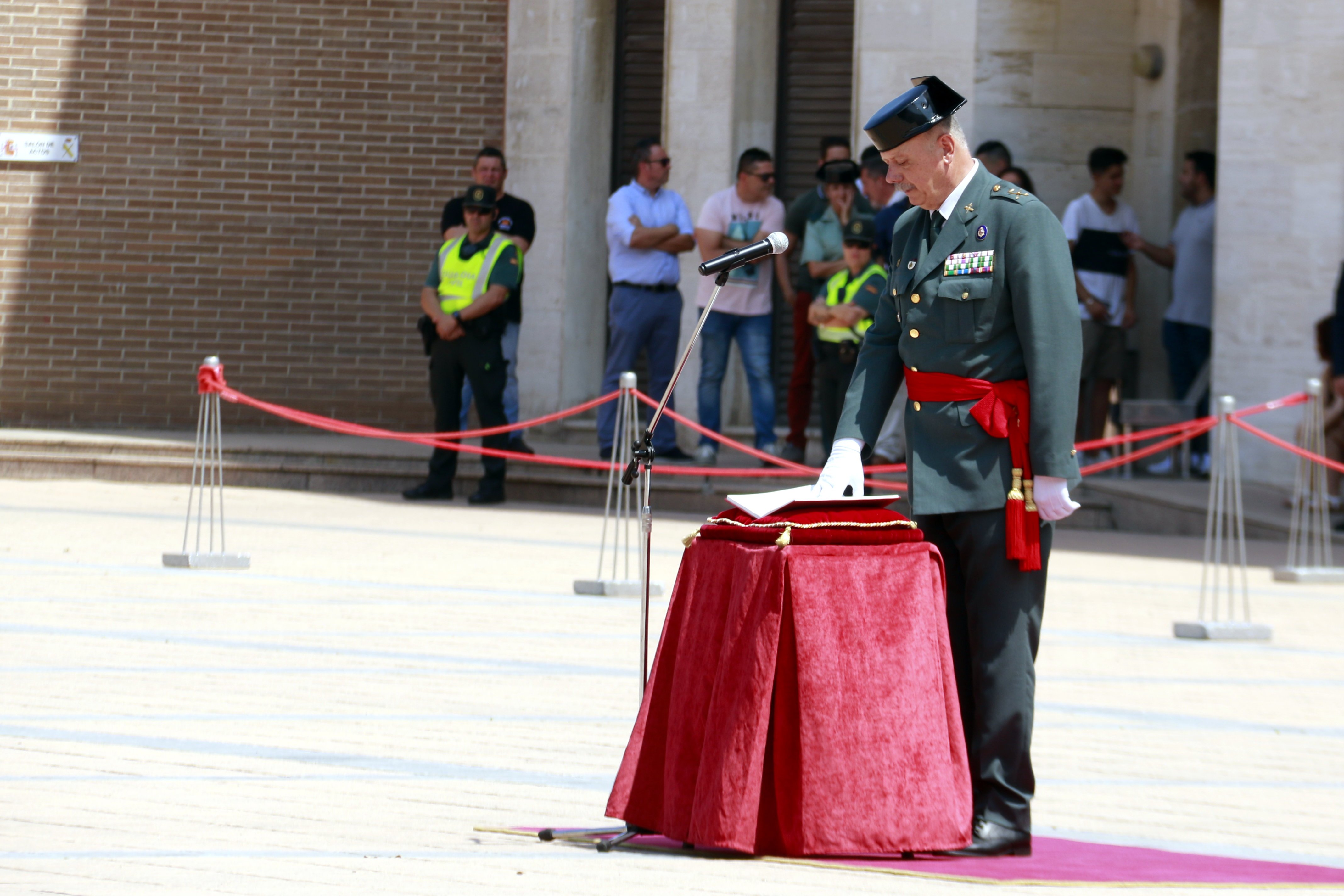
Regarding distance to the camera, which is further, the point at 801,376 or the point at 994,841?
the point at 801,376

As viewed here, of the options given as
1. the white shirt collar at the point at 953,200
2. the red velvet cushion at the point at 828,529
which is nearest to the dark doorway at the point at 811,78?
the white shirt collar at the point at 953,200

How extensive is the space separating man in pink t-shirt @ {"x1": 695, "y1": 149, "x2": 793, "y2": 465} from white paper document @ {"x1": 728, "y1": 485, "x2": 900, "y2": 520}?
8.28 m

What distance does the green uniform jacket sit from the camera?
Answer: 4.37 meters

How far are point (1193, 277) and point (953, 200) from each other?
33.5 ft

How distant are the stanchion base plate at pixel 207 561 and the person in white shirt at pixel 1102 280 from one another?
22.6 ft

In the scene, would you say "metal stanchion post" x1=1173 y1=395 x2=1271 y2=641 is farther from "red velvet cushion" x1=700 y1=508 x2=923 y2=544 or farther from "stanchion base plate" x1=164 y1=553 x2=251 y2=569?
"stanchion base plate" x1=164 y1=553 x2=251 y2=569

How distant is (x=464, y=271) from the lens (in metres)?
12.4

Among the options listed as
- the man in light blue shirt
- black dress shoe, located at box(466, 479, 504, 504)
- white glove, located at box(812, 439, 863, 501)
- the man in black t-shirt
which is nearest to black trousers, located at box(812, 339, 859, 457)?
the man in light blue shirt

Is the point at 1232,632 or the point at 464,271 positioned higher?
the point at 464,271

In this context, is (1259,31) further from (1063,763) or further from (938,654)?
(938,654)

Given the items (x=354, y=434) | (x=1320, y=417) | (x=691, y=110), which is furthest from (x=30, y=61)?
(x=1320, y=417)

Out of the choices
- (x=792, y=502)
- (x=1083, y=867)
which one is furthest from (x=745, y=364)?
(x=1083, y=867)

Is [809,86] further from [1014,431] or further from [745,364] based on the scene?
[1014,431]

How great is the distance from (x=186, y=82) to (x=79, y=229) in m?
1.62
